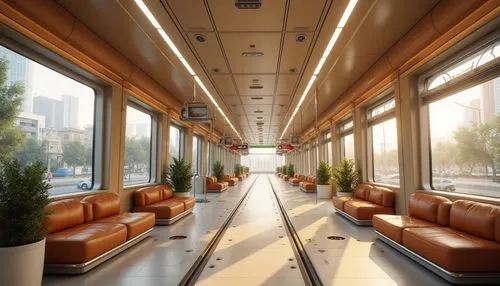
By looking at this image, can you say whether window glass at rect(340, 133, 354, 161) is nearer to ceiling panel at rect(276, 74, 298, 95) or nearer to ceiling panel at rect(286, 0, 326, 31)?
ceiling panel at rect(276, 74, 298, 95)

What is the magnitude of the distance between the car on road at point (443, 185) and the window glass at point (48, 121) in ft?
20.5

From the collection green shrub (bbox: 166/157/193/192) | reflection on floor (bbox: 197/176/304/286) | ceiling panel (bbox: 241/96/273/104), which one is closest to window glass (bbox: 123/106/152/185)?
green shrub (bbox: 166/157/193/192)

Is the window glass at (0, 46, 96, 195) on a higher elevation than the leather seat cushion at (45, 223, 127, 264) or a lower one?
higher

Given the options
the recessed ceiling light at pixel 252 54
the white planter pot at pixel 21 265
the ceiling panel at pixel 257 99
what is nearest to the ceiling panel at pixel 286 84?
the ceiling panel at pixel 257 99

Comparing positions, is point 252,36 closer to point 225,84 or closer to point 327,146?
point 225,84

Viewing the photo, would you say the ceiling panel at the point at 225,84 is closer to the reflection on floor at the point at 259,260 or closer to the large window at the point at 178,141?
the large window at the point at 178,141

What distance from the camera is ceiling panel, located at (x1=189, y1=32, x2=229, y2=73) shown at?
574 centimetres

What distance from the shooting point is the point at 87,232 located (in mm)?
4129

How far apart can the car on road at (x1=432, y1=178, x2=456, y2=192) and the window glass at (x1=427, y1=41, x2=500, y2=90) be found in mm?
1710

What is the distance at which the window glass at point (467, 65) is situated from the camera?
4469mm

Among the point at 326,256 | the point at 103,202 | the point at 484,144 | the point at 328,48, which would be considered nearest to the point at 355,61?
the point at 328,48

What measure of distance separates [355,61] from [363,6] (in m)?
2.55

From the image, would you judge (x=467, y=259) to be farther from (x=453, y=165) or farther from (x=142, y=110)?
(x=142, y=110)

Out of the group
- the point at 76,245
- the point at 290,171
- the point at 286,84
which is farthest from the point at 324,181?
the point at 290,171
